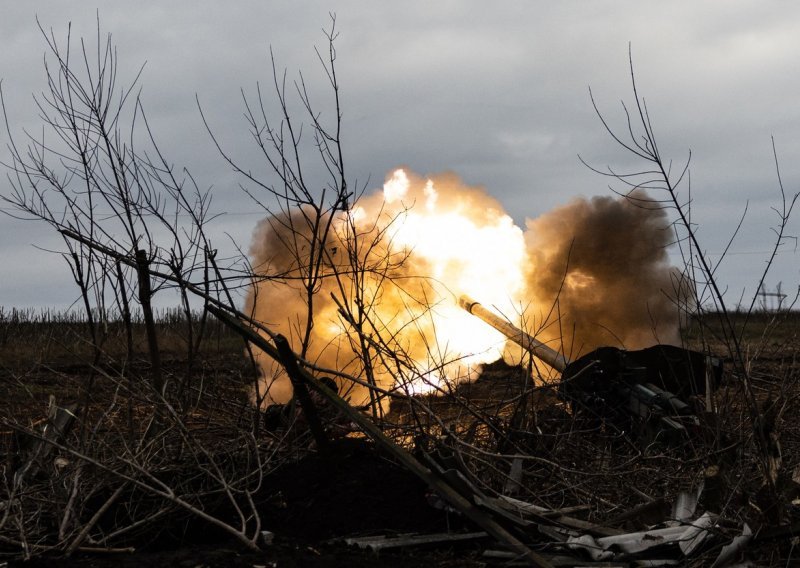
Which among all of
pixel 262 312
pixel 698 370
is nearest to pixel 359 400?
pixel 262 312

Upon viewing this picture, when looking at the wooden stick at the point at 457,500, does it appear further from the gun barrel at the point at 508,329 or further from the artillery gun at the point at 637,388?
the gun barrel at the point at 508,329

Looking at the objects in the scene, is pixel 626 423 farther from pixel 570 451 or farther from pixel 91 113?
pixel 91 113

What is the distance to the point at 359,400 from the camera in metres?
15.6

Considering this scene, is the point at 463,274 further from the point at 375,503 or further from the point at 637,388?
the point at 375,503

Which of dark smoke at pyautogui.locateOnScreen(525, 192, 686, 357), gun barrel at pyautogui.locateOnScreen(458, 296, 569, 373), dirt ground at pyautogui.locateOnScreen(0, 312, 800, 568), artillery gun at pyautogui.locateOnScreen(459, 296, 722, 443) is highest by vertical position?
dark smoke at pyautogui.locateOnScreen(525, 192, 686, 357)

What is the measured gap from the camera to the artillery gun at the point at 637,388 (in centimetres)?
821

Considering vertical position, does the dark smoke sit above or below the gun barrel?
above

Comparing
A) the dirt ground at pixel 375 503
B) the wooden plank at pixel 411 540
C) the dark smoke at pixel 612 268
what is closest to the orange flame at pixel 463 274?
the dark smoke at pixel 612 268

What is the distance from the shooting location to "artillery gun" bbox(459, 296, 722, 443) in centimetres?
821

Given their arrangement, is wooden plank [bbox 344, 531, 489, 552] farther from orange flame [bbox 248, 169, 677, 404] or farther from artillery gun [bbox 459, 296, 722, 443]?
orange flame [bbox 248, 169, 677, 404]

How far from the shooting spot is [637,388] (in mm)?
8672

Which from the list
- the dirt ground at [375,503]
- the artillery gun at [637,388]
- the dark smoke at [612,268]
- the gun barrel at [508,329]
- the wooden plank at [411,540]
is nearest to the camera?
the dirt ground at [375,503]

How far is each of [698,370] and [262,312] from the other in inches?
381

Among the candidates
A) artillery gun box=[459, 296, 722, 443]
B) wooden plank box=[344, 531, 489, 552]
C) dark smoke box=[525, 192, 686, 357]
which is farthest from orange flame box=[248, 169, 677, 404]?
wooden plank box=[344, 531, 489, 552]
